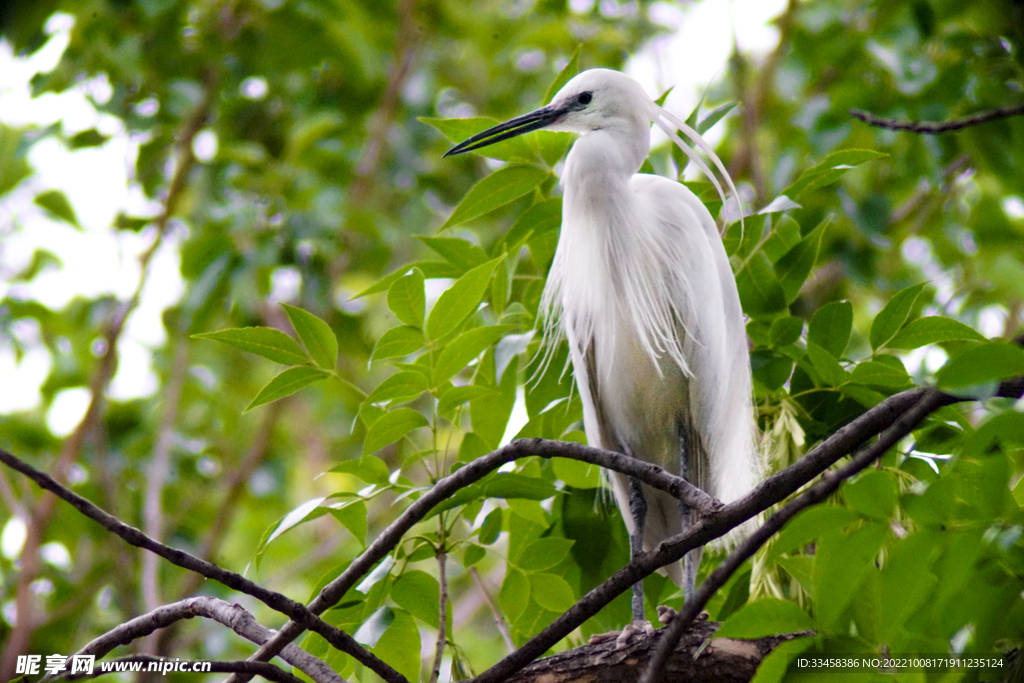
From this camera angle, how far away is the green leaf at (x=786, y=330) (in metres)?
1.50

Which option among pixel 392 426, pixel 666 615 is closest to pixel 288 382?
pixel 392 426

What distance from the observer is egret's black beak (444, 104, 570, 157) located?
1.54 m

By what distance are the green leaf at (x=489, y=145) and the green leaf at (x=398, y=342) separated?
1.36 feet

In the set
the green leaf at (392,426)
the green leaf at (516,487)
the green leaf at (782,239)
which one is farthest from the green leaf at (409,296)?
the green leaf at (782,239)

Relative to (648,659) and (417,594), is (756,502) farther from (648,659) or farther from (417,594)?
(417,594)

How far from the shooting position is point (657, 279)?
1781 millimetres

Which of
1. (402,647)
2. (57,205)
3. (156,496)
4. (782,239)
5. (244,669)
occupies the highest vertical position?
(782,239)

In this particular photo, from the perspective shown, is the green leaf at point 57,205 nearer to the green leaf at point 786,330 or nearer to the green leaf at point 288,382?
the green leaf at point 288,382

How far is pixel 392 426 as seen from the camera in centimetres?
129

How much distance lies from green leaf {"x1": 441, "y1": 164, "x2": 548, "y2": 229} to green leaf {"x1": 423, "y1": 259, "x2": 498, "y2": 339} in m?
0.23

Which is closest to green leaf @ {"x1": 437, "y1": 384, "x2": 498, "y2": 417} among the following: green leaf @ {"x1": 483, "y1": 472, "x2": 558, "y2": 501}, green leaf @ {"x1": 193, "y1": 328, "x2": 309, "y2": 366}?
green leaf @ {"x1": 483, "y1": 472, "x2": 558, "y2": 501}

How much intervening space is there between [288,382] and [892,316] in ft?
3.25

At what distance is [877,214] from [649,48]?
4.87ft

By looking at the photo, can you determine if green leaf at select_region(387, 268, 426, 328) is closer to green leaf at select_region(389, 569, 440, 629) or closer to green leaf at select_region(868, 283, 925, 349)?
green leaf at select_region(389, 569, 440, 629)
